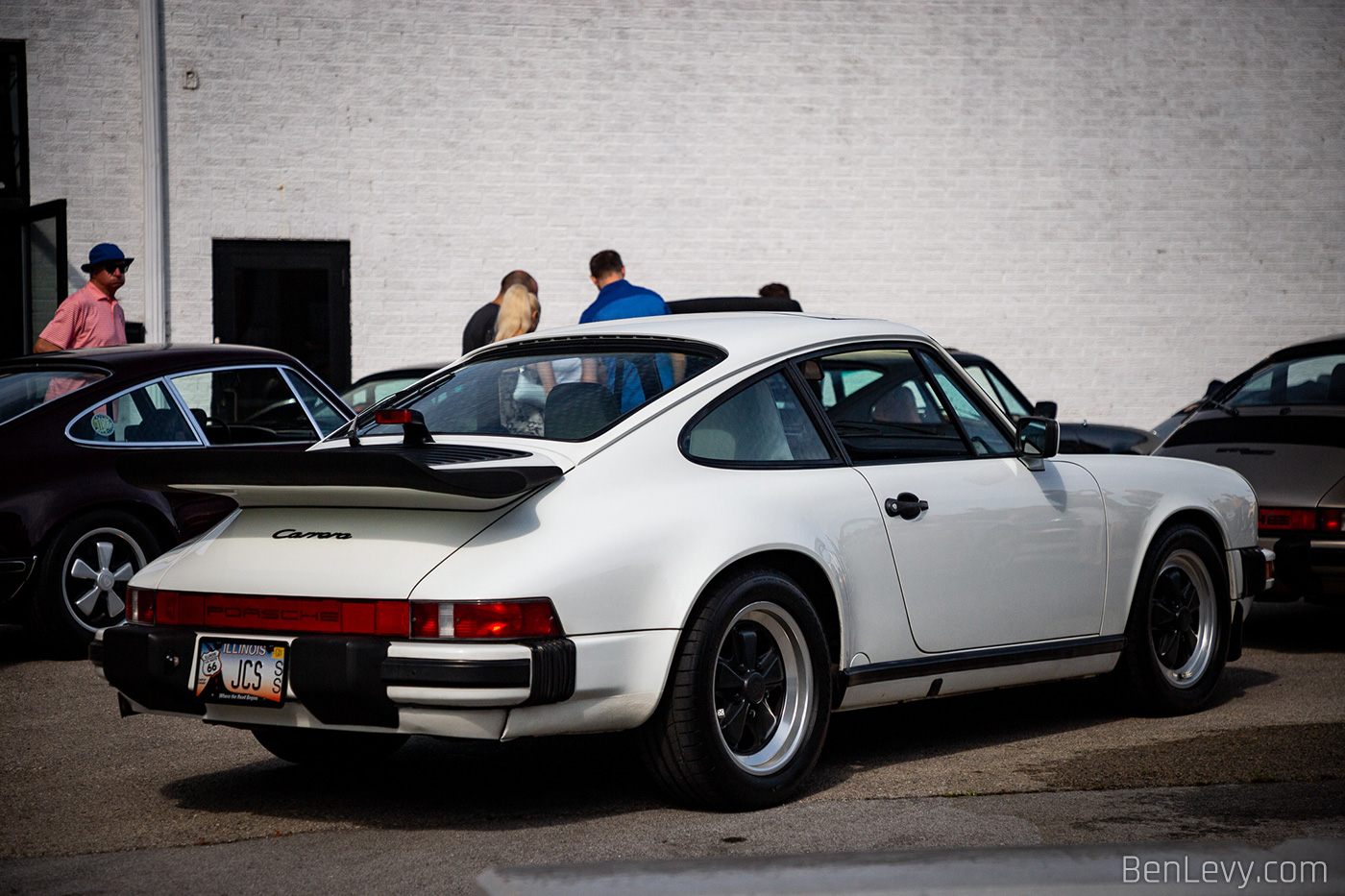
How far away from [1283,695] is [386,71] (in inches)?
443

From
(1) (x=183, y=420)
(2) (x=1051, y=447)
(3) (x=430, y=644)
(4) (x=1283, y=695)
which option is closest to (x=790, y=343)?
(2) (x=1051, y=447)

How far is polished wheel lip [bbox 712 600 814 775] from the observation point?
4176 mm

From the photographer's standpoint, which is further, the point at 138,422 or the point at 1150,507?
the point at 138,422

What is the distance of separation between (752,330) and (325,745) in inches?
74.4

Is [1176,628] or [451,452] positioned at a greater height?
[451,452]

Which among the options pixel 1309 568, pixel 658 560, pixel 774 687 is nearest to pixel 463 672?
pixel 658 560

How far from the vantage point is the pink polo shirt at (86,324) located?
9.51m

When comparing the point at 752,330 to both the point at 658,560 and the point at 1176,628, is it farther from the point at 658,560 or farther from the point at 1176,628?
the point at 1176,628

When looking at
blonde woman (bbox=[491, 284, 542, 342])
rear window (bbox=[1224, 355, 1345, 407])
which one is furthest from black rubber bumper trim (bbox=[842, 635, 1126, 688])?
blonde woman (bbox=[491, 284, 542, 342])

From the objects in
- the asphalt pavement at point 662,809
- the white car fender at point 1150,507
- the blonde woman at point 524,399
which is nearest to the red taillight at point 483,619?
the asphalt pavement at point 662,809

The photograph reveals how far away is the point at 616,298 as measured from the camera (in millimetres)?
9195

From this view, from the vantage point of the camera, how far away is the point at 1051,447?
5211mm

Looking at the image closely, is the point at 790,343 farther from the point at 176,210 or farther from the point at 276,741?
the point at 176,210

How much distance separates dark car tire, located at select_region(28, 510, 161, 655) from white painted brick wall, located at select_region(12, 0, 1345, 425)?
25.7 ft
